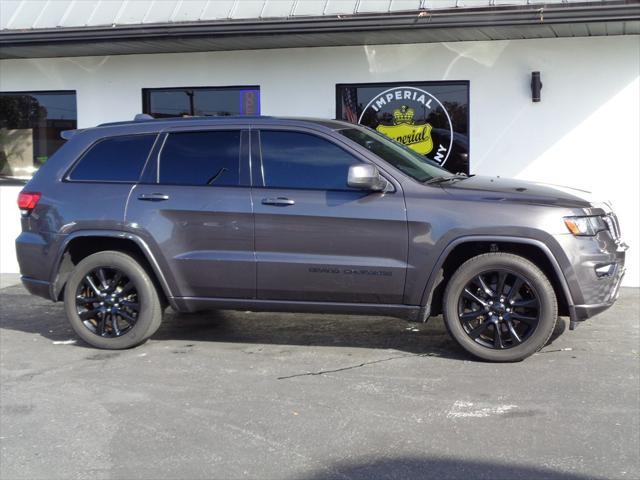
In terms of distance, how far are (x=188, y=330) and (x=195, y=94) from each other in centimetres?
436

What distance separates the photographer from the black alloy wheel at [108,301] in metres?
6.63

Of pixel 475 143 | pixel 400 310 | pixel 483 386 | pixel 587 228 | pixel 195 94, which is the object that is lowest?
pixel 483 386

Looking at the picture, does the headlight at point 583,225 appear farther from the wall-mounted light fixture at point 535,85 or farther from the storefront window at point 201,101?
the storefront window at point 201,101

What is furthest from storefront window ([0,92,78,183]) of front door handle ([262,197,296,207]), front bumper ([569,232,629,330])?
front bumper ([569,232,629,330])

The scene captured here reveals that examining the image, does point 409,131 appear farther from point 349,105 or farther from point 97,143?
point 97,143

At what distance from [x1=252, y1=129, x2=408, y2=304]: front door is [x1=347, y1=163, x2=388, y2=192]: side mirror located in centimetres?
10

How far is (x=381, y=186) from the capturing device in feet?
19.8

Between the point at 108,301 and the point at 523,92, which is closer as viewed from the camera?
the point at 108,301

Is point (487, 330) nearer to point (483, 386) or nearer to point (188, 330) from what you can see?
point (483, 386)

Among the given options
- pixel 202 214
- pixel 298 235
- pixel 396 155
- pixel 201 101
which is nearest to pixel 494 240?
pixel 396 155

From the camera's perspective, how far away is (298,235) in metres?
6.18

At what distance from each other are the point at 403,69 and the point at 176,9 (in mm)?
2929

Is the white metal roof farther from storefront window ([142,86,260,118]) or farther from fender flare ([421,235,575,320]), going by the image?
fender flare ([421,235,575,320])

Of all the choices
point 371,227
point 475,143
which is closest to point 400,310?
point 371,227
